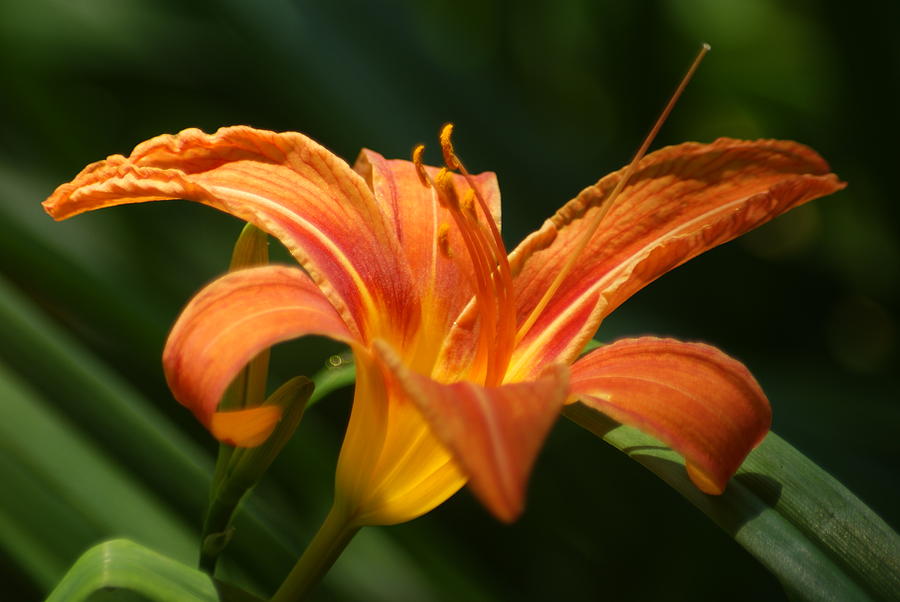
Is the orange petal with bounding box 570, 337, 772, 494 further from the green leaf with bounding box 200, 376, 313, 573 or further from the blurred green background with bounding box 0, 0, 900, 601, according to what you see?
the blurred green background with bounding box 0, 0, 900, 601

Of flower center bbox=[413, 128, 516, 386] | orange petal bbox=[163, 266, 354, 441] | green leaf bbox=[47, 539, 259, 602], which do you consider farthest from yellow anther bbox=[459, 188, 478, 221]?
green leaf bbox=[47, 539, 259, 602]

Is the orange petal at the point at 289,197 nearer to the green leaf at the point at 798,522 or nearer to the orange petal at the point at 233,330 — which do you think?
the orange petal at the point at 233,330

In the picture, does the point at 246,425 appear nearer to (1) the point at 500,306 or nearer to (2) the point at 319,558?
(2) the point at 319,558

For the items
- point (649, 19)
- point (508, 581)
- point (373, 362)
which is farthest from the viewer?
point (649, 19)

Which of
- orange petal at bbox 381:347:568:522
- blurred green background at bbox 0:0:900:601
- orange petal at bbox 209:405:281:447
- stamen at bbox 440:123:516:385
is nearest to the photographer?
orange petal at bbox 381:347:568:522

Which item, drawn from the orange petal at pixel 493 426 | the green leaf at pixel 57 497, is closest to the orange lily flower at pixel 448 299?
the orange petal at pixel 493 426

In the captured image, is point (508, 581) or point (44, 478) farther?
point (508, 581)

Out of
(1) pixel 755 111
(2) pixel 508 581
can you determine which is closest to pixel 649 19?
(1) pixel 755 111

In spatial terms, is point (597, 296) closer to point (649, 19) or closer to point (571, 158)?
point (571, 158)
